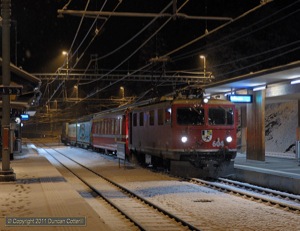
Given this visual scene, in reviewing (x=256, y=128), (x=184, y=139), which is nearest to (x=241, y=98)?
(x=256, y=128)

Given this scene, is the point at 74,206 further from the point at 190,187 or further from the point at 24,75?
the point at 24,75

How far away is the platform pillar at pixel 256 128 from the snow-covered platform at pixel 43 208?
474 inches

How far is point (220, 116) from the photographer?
61.5ft

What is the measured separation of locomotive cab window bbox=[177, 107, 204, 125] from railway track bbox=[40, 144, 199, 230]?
11.2 feet

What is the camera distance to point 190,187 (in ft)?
52.6

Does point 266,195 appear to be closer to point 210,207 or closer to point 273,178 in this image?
point 273,178

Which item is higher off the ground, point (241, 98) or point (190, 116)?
point (241, 98)

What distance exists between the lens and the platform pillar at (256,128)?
943 inches

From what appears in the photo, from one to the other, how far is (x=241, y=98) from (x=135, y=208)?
12.5 meters

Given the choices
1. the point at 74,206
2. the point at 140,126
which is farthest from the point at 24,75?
the point at 74,206

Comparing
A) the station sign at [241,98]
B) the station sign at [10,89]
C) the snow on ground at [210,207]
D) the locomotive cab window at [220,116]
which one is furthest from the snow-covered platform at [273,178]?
the station sign at [10,89]

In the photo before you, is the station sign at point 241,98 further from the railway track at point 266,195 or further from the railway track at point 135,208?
the railway track at point 135,208

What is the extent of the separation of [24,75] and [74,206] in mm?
9324

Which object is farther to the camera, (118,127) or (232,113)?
(118,127)
